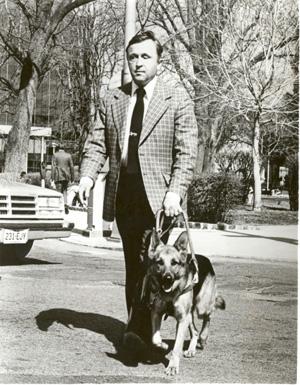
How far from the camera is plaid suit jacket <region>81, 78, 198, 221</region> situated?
356 cm

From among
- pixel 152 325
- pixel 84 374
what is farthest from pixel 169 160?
pixel 84 374

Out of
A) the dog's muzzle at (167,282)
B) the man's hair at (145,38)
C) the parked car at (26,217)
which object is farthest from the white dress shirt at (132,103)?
the parked car at (26,217)

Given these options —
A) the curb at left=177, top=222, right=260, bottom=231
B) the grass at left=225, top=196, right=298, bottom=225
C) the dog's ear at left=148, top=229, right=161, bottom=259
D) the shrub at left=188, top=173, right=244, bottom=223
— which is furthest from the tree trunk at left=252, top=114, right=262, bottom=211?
the dog's ear at left=148, top=229, right=161, bottom=259

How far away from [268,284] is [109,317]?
2.14m

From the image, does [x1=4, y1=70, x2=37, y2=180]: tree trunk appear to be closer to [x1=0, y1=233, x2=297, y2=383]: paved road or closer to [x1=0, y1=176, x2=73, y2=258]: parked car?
[x1=0, y1=176, x2=73, y2=258]: parked car

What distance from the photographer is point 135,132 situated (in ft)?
11.9

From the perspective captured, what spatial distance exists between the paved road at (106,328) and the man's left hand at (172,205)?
0.71 metres

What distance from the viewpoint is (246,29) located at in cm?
1571

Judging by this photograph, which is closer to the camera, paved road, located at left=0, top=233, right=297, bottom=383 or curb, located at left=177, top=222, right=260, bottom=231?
paved road, located at left=0, top=233, right=297, bottom=383

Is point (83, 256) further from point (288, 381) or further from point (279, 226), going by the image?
point (288, 381)

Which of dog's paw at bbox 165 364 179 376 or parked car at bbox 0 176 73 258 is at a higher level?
parked car at bbox 0 176 73 258

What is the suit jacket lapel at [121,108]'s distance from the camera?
12.0ft

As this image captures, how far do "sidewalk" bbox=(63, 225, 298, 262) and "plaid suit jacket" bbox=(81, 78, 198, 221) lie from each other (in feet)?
15.3

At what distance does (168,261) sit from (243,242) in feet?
21.6
